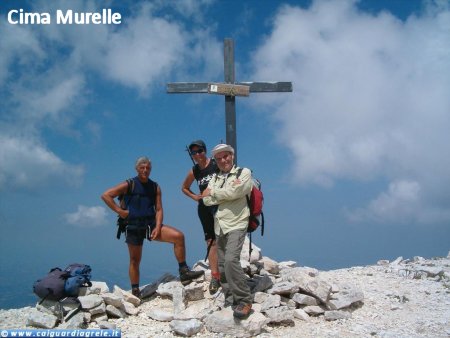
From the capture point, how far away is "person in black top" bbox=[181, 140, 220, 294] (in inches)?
328

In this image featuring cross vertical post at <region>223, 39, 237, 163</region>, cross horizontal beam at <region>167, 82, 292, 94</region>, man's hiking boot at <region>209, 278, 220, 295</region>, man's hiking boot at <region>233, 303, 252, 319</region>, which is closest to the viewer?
man's hiking boot at <region>233, 303, 252, 319</region>

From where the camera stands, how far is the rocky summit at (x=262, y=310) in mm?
7379

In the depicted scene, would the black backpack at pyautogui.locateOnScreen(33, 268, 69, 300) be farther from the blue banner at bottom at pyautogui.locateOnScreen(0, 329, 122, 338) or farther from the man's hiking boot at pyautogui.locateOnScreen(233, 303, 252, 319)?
the man's hiking boot at pyautogui.locateOnScreen(233, 303, 252, 319)

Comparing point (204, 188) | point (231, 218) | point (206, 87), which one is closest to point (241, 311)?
point (231, 218)

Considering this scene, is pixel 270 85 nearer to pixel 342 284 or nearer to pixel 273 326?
pixel 342 284

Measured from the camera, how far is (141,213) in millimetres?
8656

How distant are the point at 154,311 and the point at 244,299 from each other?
6.57 ft

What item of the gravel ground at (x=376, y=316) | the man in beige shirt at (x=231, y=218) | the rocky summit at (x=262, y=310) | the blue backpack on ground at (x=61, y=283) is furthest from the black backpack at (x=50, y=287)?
the man in beige shirt at (x=231, y=218)

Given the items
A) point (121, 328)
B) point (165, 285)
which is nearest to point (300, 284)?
point (165, 285)

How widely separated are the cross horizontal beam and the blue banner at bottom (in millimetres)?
5868

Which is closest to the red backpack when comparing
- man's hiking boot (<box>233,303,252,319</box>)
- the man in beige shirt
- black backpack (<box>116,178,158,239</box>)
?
the man in beige shirt

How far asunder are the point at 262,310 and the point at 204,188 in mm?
2553

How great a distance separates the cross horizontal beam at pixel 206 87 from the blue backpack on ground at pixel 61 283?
4788mm

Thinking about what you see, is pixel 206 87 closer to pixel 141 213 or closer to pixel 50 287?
pixel 141 213
